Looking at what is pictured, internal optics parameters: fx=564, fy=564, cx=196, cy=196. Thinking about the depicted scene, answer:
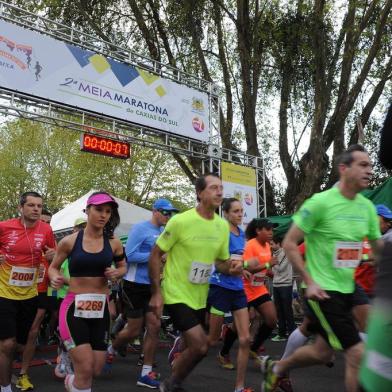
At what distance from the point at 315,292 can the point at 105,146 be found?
9655 mm

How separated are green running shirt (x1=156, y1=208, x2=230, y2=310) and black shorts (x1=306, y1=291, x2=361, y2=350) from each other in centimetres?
97

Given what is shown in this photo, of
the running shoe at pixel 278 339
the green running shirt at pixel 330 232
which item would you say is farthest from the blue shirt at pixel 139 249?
the running shoe at pixel 278 339

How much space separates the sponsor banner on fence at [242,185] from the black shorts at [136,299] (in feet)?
29.9

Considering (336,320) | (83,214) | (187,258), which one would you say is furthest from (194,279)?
(83,214)

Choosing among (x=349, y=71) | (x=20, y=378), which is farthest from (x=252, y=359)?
(x=349, y=71)

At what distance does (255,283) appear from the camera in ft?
20.9

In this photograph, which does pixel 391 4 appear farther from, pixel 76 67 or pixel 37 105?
pixel 37 105

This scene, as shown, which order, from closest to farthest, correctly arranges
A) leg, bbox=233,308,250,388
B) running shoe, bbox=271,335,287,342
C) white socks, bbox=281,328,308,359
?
white socks, bbox=281,328,308,359 < leg, bbox=233,308,250,388 < running shoe, bbox=271,335,287,342

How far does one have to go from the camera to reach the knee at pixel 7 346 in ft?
15.8

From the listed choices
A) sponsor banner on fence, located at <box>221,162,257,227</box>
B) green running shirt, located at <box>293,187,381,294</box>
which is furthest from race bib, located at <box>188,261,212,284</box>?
sponsor banner on fence, located at <box>221,162,257,227</box>

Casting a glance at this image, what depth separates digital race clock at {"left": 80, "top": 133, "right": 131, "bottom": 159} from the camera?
40.2 ft

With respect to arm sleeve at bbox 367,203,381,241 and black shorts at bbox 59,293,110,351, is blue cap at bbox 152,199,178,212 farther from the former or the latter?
arm sleeve at bbox 367,203,381,241

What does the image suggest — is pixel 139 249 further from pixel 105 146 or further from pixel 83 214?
pixel 83 214

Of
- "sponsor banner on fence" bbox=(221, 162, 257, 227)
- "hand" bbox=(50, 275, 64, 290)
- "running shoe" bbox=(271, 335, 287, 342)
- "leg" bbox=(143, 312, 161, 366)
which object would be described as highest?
"sponsor banner on fence" bbox=(221, 162, 257, 227)
